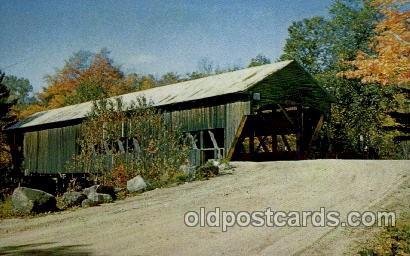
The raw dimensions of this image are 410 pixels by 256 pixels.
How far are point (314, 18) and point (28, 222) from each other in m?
34.7

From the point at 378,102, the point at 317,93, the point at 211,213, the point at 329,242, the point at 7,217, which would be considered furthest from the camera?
the point at 378,102

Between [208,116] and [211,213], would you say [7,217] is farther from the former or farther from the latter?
[208,116]

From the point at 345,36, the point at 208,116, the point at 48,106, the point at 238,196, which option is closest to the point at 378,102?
the point at 345,36

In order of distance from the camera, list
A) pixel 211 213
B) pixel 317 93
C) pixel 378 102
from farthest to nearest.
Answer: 1. pixel 378 102
2. pixel 317 93
3. pixel 211 213

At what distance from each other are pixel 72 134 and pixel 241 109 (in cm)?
1472

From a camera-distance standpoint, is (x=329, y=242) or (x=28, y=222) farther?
(x=28, y=222)

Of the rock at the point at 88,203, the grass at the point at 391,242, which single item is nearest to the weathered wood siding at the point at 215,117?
the rock at the point at 88,203

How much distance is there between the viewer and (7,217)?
36.6 feet

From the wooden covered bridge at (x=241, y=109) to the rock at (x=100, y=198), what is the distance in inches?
303

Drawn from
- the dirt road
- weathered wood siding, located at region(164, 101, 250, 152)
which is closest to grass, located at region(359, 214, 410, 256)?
the dirt road

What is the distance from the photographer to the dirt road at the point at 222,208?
692 cm

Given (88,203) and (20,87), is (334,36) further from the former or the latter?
(20,87)

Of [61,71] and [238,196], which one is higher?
[61,71]

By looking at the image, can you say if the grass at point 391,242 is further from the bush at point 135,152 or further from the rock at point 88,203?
the bush at point 135,152
